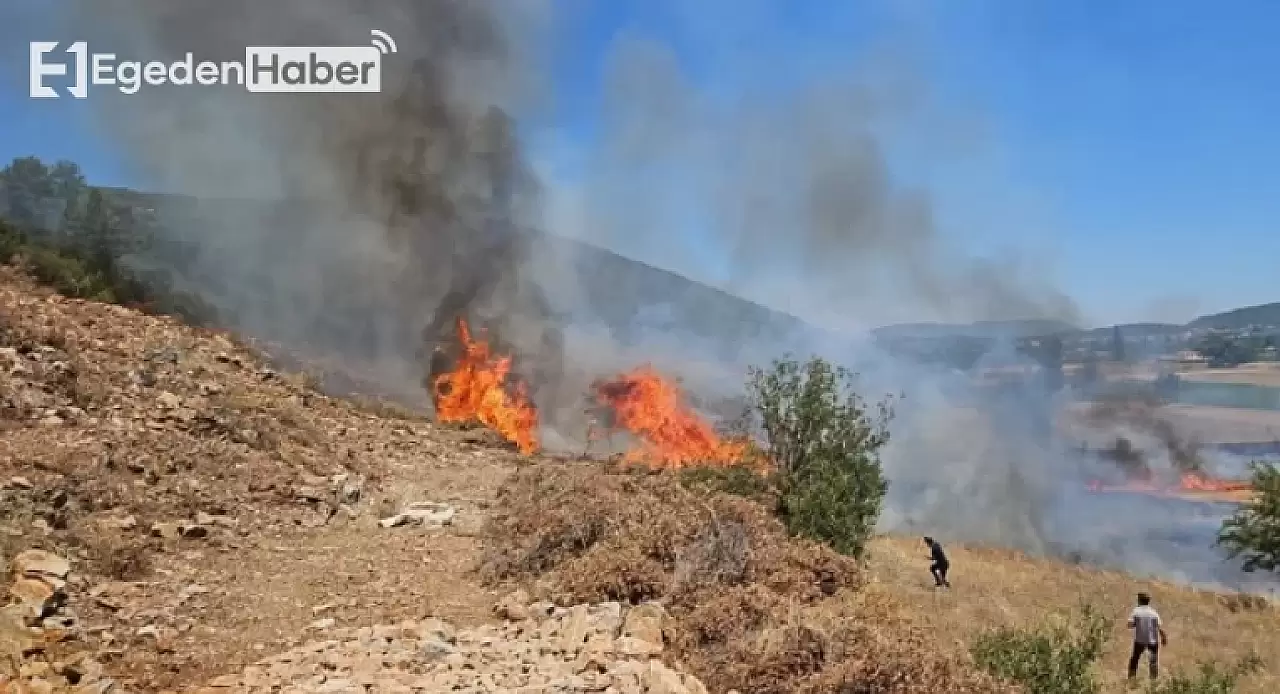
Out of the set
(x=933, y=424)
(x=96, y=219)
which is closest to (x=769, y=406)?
(x=96, y=219)

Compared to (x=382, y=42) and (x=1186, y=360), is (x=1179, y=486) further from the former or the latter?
(x=382, y=42)

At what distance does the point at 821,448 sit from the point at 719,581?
8.01 m

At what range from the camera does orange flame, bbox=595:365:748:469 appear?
25469mm

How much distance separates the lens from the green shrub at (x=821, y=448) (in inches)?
580

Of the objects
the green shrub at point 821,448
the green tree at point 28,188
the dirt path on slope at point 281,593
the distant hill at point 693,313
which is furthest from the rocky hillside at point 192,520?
the distant hill at point 693,313

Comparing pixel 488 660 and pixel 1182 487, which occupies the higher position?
pixel 488 660

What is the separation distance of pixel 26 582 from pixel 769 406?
12411mm

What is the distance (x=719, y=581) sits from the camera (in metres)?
8.58

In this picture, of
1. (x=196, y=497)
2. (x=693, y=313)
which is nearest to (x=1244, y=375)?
(x=693, y=313)

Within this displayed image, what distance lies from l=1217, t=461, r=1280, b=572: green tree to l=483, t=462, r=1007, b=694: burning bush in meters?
21.2

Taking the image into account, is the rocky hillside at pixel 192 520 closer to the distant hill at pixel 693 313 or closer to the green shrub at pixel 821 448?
the green shrub at pixel 821 448

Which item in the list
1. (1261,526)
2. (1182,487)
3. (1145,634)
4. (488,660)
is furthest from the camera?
(1182,487)

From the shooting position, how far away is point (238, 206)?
35.7 meters

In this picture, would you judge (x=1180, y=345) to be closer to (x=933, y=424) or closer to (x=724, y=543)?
(x=933, y=424)
